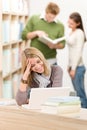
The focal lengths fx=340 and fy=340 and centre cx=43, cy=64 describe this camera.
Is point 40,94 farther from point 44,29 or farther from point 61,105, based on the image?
point 44,29

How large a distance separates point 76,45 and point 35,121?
126 inches

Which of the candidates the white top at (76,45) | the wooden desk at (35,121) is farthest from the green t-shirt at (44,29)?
the wooden desk at (35,121)

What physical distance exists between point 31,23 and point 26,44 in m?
1.68

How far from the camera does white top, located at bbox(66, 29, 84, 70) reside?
15.7 ft

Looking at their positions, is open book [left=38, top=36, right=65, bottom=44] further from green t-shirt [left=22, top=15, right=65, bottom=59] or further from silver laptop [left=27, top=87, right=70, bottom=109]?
silver laptop [left=27, top=87, right=70, bottom=109]

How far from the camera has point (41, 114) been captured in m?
1.71

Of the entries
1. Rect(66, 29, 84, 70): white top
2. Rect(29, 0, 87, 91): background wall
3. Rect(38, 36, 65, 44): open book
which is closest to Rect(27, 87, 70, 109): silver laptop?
Rect(38, 36, 65, 44): open book

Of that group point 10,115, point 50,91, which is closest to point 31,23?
point 50,91

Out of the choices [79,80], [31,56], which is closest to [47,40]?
[79,80]

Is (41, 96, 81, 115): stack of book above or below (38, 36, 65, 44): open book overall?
above

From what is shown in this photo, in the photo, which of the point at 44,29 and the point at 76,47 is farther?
the point at 76,47

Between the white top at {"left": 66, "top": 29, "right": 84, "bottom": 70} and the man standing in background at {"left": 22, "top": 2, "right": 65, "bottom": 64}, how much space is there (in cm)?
16

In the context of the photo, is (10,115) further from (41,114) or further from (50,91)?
(50,91)

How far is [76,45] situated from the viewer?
4812 mm
